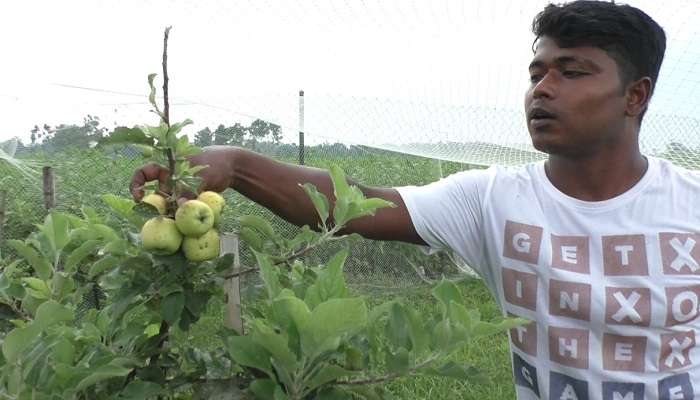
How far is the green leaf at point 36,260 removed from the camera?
1.14m

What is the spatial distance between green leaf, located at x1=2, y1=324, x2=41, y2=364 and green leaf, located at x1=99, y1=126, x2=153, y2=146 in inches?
10.0

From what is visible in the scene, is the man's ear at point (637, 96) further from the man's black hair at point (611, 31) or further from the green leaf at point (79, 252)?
the green leaf at point (79, 252)

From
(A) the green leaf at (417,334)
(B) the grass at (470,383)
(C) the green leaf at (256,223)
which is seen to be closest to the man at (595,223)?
(C) the green leaf at (256,223)

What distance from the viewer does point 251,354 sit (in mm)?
916

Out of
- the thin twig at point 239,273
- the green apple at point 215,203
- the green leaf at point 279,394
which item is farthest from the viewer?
the thin twig at point 239,273

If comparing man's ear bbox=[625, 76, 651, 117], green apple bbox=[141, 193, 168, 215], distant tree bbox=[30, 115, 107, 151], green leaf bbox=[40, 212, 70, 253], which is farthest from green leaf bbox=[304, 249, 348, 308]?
distant tree bbox=[30, 115, 107, 151]

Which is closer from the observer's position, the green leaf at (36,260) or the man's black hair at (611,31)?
the green leaf at (36,260)

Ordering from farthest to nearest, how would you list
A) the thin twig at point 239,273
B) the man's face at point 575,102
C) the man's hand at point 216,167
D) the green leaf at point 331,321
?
the man's face at point 575,102
the man's hand at point 216,167
the thin twig at point 239,273
the green leaf at point 331,321

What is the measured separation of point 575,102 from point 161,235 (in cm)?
95

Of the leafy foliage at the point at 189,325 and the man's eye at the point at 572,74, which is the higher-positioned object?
the man's eye at the point at 572,74

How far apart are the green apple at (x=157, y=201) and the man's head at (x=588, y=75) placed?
852 mm

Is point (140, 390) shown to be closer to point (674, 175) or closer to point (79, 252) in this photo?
point (79, 252)

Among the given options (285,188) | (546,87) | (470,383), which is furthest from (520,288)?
(470,383)

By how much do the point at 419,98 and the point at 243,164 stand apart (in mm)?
2450
